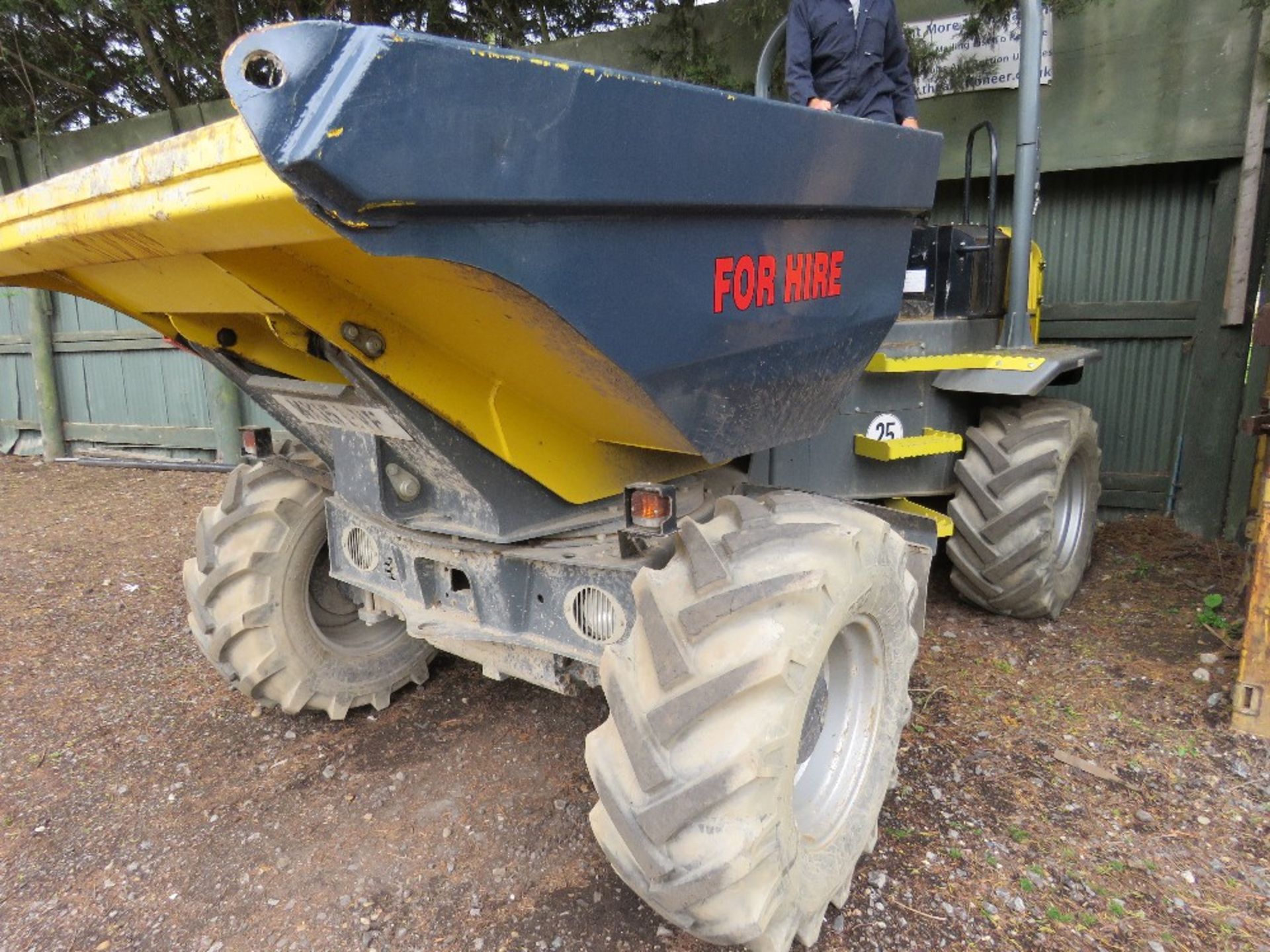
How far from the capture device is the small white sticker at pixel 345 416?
229cm

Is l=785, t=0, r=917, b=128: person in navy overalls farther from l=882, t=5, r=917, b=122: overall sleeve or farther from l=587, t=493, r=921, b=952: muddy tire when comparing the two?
l=587, t=493, r=921, b=952: muddy tire

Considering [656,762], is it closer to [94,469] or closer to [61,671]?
[61,671]

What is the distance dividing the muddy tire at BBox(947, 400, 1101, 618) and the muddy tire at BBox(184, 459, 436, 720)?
256cm

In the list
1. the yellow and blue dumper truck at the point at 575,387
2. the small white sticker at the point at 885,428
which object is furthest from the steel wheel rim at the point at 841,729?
the small white sticker at the point at 885,428

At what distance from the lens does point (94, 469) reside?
850 cm

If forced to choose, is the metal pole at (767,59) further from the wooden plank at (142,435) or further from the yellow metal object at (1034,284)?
the wooden plank at (142,435)

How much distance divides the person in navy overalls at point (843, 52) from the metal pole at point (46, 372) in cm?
793

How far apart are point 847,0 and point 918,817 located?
118 inches

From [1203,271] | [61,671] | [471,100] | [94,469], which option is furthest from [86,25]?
[1203,271]

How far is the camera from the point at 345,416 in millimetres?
2439

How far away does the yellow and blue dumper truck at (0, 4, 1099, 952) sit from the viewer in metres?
1.34

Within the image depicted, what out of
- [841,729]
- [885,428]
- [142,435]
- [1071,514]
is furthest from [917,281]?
[142,435]

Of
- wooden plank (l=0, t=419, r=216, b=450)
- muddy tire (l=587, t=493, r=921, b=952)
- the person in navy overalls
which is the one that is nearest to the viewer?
muddy tire (l=587, t=493, r=921, b=952)

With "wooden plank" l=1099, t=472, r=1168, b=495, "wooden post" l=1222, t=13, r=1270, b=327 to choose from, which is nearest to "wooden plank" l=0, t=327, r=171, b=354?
"wooden plank" l=1099, t=472, r=1168, b=495
